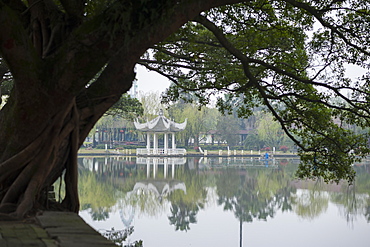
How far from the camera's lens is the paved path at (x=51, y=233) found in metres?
2.65

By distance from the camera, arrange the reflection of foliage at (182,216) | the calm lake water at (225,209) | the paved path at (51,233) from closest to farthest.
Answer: the paved path at (51,233), the calm lake water at (225,209), the reflection of foliage at (182,216)

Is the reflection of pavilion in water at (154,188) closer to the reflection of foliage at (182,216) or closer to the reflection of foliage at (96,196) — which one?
the reflection of foliage at (96,196)

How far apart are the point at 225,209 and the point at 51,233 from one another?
36.4ft

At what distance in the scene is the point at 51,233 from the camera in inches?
113

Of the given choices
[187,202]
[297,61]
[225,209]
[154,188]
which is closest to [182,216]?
[225,209]

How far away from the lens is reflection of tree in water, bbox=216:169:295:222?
13680 mm

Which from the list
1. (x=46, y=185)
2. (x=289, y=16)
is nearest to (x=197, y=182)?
(x=289, y=16)

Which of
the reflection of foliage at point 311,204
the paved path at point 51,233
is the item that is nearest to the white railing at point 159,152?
the reflection of foliage at point 311,204

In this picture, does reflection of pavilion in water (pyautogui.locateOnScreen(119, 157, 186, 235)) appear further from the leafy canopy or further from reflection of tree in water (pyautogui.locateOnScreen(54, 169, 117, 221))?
the leafy canopy

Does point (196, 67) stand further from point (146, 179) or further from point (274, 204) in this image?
point (146, 179)

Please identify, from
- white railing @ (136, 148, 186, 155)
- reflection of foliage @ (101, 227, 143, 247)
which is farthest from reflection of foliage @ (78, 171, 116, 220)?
white railing @ (136, 148, 186, 155)

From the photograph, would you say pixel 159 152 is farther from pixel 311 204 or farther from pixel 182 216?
pixel 182 216

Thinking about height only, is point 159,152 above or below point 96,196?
above

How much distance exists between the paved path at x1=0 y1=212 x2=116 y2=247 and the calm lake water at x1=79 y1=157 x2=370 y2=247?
19.4 ft
